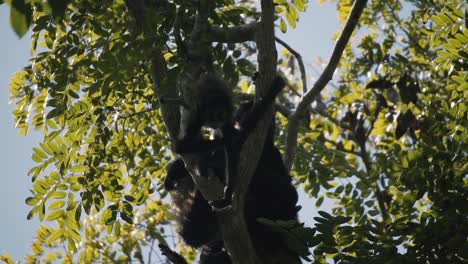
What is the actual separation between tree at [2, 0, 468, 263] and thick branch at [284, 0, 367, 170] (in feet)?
0.04

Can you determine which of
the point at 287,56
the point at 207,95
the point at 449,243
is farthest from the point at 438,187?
the point at 287,56

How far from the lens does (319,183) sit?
314 inches

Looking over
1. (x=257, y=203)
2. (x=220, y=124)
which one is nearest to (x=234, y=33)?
(x=220, y=124)

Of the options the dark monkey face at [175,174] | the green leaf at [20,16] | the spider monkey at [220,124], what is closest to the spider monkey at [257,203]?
the dark monkey face at [175,174]

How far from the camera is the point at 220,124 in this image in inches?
280

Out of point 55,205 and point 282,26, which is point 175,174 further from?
point 282,26

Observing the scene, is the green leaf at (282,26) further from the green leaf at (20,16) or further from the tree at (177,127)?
the green leaf at (20,16)

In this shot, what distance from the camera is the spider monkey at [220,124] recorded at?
578 centimetres

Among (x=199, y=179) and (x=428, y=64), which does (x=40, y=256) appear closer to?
(x=199, y=179)

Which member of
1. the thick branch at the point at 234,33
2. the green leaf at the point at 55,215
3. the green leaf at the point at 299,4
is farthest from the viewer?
the green leaf at the point at 299,4

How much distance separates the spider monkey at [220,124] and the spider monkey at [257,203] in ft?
0.95

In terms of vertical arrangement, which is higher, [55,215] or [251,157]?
[251,157]

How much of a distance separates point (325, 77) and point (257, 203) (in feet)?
5.78

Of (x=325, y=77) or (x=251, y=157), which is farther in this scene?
(x=325, y=77)
